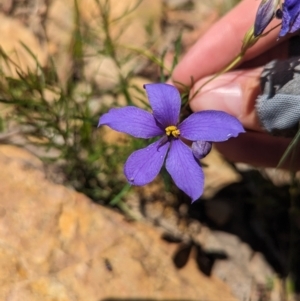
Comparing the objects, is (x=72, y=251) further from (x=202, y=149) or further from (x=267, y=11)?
(x=267, y=11)

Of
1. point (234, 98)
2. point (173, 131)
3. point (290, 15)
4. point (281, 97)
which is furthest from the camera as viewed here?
point (234, 98)

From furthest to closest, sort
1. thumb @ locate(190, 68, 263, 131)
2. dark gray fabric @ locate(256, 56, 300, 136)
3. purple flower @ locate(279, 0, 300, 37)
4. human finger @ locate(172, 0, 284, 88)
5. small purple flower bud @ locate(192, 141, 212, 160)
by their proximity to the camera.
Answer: human finger @ locate(172, 0, 284, 88) < thumb @ locate(190, 68, 263, 131) < dark gray fabric @ locate(256, 56, 300, 136) < small purple flower bud @ locate(192, 141, 212, 160) < purple flower @ locate(279, 0, 300, 37)

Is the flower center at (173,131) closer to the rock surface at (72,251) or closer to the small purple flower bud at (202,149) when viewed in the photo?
the small purple flower bud at (202,149)

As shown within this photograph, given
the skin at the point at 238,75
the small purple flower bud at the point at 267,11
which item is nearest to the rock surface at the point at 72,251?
the skin at the point at 238,75

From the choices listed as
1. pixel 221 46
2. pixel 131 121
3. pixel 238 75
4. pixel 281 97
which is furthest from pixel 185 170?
pixel 221 46

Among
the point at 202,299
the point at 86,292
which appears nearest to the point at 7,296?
the point at 86,292

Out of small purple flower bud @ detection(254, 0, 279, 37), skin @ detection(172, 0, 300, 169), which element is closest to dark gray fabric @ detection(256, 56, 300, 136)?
skin @ detection(172, 0, 300, 169)

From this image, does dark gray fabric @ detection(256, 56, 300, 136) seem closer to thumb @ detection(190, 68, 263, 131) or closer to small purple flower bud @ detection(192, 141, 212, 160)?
thumb @ detection(190, 68, 263, 131)
